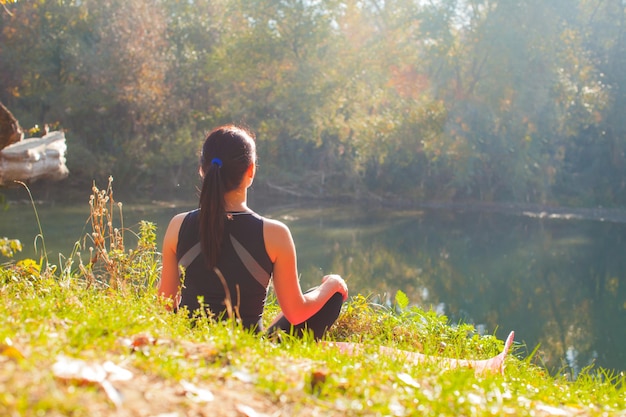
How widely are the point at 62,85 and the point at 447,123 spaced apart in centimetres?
1053

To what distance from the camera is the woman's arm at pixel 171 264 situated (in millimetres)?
2812

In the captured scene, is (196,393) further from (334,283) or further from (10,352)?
(334,283)

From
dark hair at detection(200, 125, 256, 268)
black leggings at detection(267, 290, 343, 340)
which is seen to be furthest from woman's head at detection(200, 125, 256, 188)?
black leggings at detection(267, 290, 343, 340)

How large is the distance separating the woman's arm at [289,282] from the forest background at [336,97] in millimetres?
15581

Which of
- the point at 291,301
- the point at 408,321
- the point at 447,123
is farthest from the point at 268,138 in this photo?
the point at 291,301

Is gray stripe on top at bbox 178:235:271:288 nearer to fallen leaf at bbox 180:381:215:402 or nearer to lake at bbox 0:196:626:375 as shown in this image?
fallen leaf at bbox 180:381:215:402

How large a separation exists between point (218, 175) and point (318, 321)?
2.70 feet

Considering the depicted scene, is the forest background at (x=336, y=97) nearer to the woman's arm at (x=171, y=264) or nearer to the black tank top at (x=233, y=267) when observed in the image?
the woman's arm at (x=171, y=264)

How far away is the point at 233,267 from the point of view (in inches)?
106

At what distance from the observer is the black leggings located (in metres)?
3.01

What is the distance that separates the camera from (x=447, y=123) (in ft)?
62.0

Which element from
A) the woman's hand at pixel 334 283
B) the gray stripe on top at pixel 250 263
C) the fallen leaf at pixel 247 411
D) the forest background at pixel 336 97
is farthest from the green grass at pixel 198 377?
the forest background at pixel 336 97

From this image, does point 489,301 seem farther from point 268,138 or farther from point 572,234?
point 268,138

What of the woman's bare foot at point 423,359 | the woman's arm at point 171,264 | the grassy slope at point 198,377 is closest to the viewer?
the grassy slope at point 198,377
